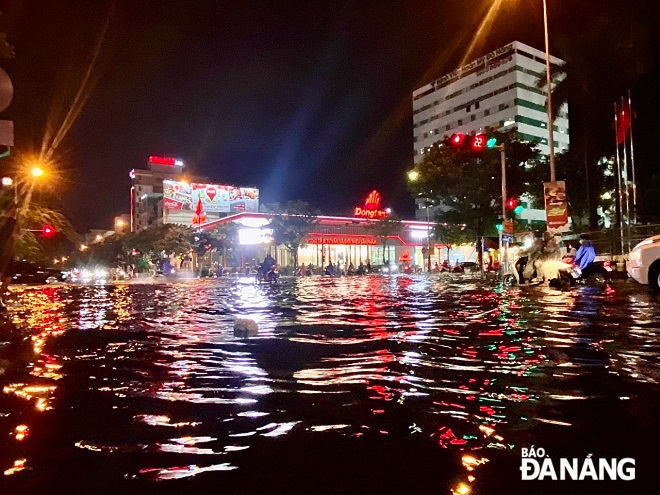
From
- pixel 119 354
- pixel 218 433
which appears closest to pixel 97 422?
pixel 218 433

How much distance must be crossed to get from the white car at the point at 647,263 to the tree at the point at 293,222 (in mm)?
Result: 35718

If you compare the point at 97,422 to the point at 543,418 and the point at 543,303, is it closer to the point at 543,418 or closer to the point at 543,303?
the point at 543,418

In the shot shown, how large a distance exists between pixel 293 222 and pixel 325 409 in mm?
43869

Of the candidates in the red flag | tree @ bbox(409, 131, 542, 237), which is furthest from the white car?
tree @ bbox(409, 131, 542, 237)

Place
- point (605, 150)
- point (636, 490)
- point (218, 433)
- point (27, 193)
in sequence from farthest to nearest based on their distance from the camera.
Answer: point (605, 150), point (27, 193), point (218, 433), point (636, 490)

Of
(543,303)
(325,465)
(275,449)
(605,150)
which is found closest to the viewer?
(325,465)

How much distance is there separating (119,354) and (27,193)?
575 inches

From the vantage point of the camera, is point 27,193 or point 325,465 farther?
point 27,193

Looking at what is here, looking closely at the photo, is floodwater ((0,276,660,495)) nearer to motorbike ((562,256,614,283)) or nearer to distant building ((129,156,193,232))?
motorbike ((562,256,614,283))

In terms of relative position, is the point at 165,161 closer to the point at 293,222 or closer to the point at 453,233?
the point at 293,222

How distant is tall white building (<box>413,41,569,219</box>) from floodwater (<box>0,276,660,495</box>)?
265 ft

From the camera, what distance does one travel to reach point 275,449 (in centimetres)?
292

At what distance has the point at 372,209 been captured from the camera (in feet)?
184

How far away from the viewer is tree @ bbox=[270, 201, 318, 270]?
47188 mm
